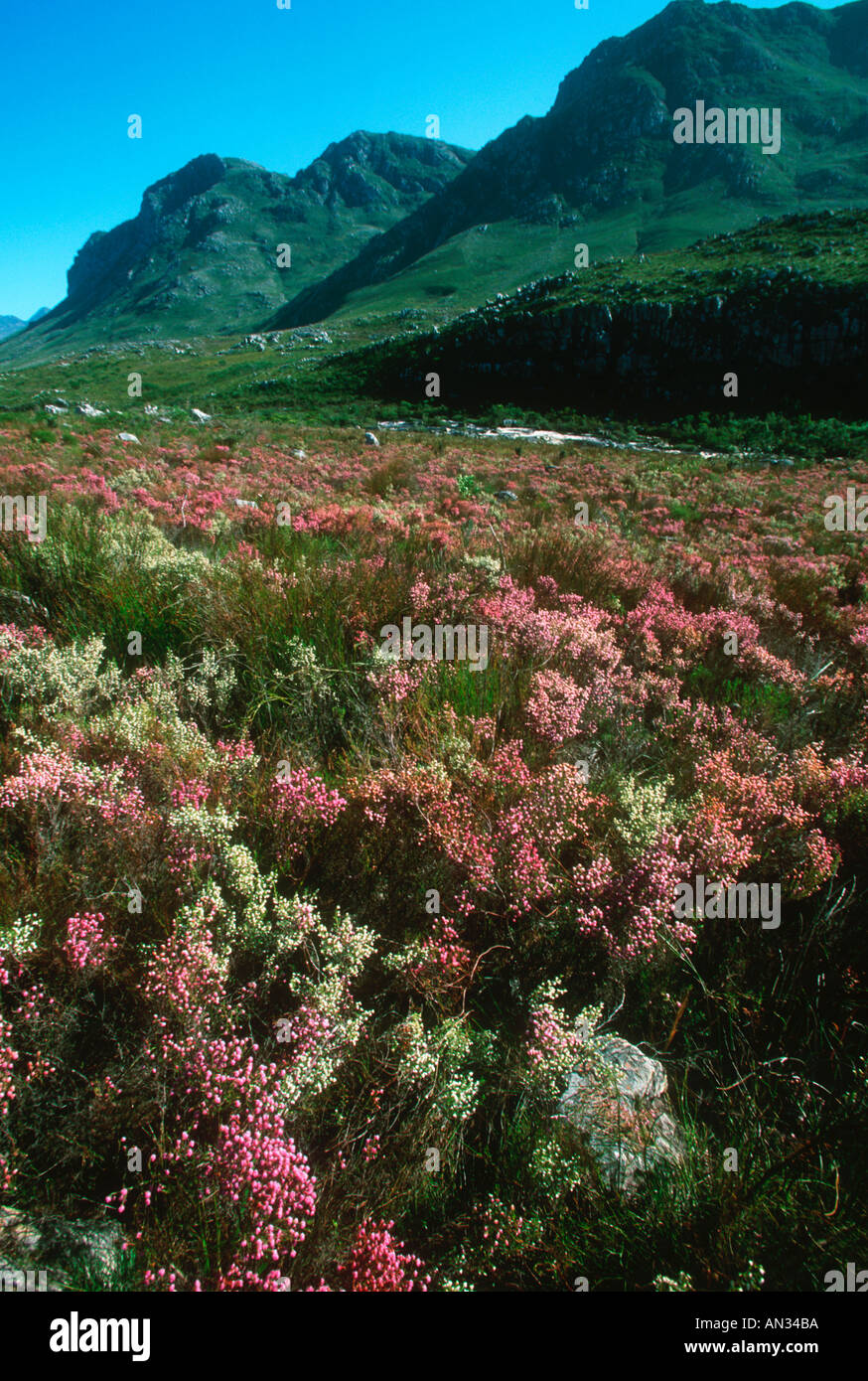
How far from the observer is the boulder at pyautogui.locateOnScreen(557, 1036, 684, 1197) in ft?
5.71

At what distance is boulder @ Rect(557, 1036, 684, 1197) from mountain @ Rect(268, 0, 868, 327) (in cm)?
10201

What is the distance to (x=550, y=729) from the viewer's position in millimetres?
3197

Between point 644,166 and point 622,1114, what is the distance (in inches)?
6767

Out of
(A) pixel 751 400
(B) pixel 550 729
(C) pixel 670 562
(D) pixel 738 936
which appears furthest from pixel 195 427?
(A) pixel 751 400

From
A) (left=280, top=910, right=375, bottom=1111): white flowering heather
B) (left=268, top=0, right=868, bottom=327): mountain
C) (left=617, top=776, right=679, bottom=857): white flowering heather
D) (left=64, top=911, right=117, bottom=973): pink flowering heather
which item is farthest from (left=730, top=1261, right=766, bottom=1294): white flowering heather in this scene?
(left=268, top=0, right=868, bottom=327): mountain

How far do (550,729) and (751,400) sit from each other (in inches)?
1778

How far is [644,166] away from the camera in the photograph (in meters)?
126

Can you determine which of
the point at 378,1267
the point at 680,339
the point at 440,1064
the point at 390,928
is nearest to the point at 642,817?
the point at 390,928

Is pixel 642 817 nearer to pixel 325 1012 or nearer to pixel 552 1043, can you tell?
pixel 552 1043

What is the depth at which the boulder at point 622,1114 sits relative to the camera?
1741 mm

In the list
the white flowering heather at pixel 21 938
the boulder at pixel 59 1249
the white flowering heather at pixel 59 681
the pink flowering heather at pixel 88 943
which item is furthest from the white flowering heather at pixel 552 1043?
the white flowering heather at pixel 59 681

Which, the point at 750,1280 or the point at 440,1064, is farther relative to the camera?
the point at 440,1064
